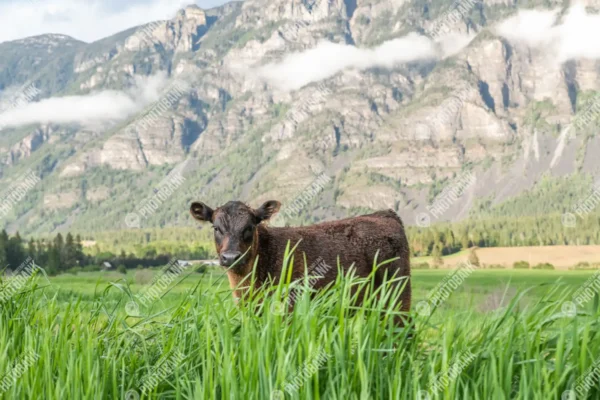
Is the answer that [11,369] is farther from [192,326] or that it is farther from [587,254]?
[587,254]

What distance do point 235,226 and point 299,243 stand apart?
5.90 feet

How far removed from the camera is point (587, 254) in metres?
190

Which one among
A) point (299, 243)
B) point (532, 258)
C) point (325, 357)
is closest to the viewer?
point (325, 357)

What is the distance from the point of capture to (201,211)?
12836 millimetres

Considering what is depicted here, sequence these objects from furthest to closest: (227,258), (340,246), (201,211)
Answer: (340,246) → (201,211) → (227,258)

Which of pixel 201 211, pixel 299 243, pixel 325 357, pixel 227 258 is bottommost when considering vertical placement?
pixel 299 243

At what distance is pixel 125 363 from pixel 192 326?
2.32ft

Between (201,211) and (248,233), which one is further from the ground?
(201,211)

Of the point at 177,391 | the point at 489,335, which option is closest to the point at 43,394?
the point at 177,391

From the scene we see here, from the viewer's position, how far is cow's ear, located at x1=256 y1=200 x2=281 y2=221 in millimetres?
12639

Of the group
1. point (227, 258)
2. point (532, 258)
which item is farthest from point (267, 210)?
point (532, 258)

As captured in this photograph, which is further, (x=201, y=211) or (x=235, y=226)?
(x=201, y=211)

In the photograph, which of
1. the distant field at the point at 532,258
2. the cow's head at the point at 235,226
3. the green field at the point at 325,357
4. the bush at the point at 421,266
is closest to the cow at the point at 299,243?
the cow's head at the point at 235,226

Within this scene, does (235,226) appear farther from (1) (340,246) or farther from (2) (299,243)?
(1) (340,246)
